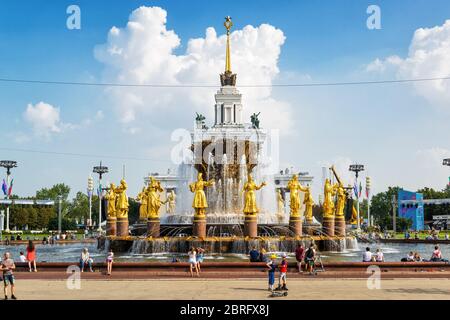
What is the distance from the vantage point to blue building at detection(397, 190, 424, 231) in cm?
9426

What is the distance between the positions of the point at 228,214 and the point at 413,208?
65.7m

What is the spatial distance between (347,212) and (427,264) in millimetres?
30894

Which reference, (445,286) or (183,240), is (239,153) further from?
(445,286)

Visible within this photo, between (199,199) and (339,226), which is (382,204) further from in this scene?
(199,199)

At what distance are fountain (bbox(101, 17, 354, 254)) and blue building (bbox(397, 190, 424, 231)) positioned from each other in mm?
47584

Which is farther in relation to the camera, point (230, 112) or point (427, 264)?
point (230, 112)

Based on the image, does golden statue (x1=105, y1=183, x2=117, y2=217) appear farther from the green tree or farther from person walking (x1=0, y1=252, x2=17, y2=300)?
the green tree

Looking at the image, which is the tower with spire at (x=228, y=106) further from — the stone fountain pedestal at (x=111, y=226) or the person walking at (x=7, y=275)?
the person walking at (x=7, y=275)

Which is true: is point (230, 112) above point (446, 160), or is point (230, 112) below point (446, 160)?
above

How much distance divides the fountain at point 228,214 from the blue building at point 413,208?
4758cm

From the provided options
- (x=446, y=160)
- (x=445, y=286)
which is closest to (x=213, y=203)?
(x=445, y=286)

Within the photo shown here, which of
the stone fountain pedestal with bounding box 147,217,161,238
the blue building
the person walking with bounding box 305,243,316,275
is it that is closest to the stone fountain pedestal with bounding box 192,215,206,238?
the stone fountain pedestal with bounding box 147,217,161,238

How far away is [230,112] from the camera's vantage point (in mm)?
120812

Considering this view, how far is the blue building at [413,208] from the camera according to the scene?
94.3 meters
